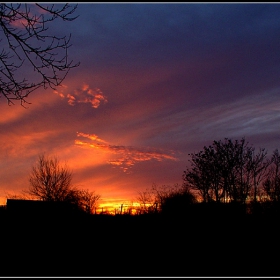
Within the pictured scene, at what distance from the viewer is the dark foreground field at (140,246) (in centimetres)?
551

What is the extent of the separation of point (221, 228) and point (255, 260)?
280cm

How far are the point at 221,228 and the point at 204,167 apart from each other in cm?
3335

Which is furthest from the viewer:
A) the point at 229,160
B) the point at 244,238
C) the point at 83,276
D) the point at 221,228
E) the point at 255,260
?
the point at 229,160

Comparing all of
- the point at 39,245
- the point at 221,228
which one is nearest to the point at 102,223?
the point at 39,245

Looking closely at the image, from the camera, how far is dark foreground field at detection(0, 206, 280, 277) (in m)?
5.51

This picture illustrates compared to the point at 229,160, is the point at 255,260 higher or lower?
lower

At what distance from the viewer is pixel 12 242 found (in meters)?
7.07

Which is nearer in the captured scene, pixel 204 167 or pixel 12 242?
pixel 12 242

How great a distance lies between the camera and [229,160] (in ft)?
132

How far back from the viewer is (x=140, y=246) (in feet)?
22.9

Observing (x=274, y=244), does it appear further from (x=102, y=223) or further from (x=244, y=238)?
(x=102, y=223)

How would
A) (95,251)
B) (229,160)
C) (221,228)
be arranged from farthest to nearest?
1. (229,160)
2. (221,228)
3. (95,251)

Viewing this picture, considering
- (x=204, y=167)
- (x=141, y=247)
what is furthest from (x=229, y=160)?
(x=141, y=247)

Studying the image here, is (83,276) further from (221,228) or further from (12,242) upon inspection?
(221,228)
